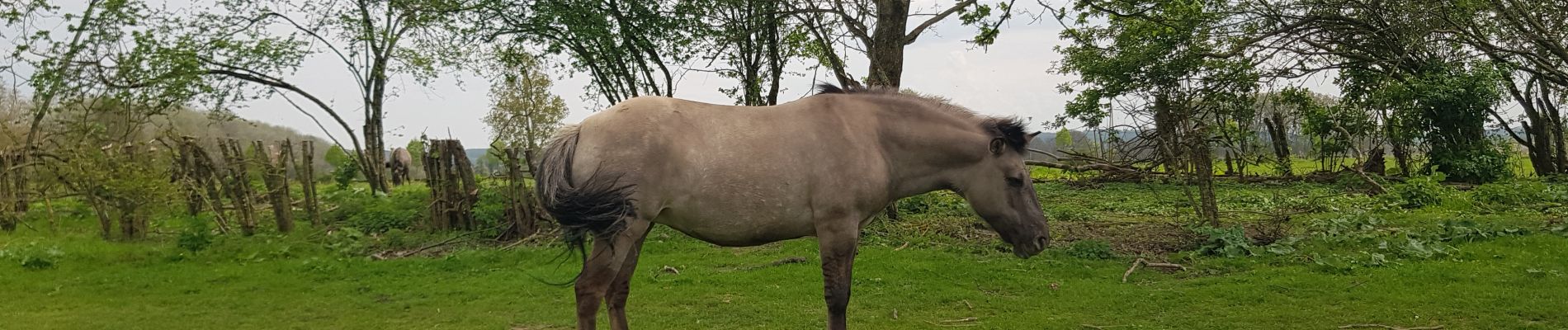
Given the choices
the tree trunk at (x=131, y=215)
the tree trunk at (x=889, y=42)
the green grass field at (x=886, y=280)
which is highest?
the tree trunk at (x=889, y=42)

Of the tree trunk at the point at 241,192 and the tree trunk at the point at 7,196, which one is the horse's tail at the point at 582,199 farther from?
the tree trunk at the point at 7,196

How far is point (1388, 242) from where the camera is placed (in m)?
8.16

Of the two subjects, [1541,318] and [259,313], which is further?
[259,313]

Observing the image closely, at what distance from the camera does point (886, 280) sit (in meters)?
Result: 7.53

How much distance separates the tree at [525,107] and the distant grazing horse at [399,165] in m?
2.37

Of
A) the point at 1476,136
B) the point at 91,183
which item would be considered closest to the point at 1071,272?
the point at 91,183

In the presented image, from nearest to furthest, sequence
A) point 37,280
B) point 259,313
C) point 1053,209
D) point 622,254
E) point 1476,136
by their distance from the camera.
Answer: point 622,254, point 259,313, point 37,280, point 1053,209, point 1476,136

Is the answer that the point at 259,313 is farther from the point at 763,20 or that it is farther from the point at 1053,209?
the point at 1053,209

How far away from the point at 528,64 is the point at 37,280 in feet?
19.8

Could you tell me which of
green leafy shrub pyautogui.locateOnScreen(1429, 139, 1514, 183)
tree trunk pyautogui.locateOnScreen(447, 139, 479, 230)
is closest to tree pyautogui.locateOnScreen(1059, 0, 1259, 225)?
green leafy shrub pyautogui.locateOnScreen(1429, 139, 1514, 183)

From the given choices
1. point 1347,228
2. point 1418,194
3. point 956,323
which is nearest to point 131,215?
point 956,323

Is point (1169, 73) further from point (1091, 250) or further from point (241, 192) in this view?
point (241, 192)

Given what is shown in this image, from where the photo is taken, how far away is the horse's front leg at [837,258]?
424cm

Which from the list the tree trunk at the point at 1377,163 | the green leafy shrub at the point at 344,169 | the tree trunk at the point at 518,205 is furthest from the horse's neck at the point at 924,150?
the tree trunk at the point at 1377,163
